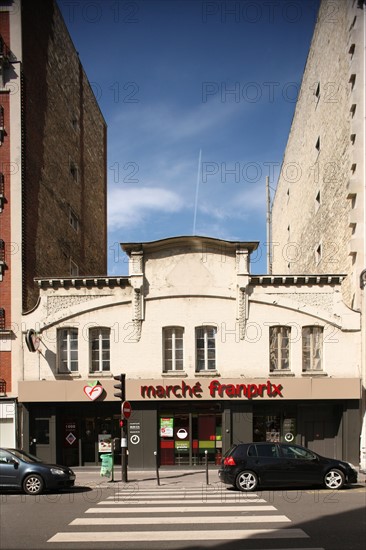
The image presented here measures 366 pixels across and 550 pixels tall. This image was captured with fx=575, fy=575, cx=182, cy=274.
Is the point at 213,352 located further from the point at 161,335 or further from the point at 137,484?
the point at 137,484

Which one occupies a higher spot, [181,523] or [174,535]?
[174,535]

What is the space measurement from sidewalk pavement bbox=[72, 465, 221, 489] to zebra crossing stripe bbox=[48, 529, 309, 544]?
25.0 feet

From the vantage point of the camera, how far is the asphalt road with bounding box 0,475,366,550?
10.2m

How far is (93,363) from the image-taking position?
76.3 feet

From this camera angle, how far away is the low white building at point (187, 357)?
22656mm

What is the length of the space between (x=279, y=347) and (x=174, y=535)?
13.1 meters

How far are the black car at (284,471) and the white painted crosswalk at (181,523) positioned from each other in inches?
27.3

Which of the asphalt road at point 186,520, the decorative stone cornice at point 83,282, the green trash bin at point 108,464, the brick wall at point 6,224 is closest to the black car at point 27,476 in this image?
the asphalt road at point 186,520

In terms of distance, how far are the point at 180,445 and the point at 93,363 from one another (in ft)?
15.8

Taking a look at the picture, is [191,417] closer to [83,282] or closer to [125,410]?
[125,410]

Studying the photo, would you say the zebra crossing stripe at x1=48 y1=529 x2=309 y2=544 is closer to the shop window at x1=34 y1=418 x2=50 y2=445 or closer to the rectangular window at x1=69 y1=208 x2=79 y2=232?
the shop window at x1=34 y1=418 x2=50 y2=445

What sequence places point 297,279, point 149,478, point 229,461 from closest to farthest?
point 229,461 → point 149,478 → point 297,279

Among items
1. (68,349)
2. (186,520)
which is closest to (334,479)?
(186,520)

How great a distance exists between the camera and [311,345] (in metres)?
23.1
